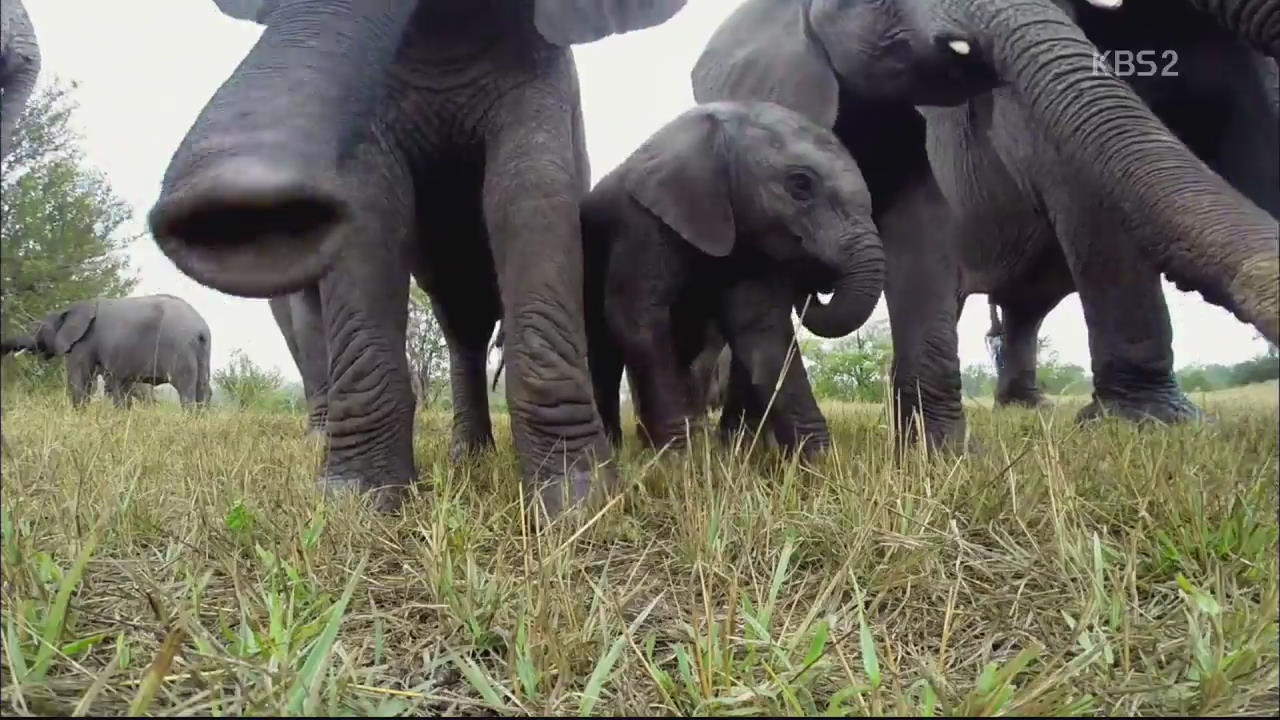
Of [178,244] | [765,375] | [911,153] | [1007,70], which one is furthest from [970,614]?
[911,153]

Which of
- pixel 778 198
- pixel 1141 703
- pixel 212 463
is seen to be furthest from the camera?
pixel 778 198

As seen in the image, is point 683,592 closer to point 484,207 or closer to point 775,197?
point 484,207

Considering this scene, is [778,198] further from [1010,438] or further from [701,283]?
[1010,438]

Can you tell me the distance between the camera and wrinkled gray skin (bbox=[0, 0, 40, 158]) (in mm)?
859

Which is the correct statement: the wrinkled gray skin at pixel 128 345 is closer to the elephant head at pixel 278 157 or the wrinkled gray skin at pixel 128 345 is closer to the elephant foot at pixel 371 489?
the elephant head at pixel 278 157

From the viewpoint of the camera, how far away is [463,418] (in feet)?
9.71

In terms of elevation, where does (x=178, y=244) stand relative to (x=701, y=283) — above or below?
above

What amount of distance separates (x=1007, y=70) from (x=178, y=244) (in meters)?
1.48

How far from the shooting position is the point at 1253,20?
1605 mm

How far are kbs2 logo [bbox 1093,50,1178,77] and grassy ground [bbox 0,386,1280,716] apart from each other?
0.62 m

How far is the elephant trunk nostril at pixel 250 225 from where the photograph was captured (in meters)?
1.06

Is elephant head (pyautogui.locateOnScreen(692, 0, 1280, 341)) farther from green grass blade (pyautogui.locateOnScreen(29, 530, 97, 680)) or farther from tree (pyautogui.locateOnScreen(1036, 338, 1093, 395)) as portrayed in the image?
green grass blade (pyautogui.locateOnScreen(29, 530, 97, 680))

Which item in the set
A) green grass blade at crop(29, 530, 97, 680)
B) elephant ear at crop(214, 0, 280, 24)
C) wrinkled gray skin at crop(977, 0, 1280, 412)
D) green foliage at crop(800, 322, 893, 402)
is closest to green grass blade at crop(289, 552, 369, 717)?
green grass blade at crop(29, 530, 97, 680)

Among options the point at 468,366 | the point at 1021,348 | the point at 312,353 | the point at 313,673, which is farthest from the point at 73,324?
the point at 1021,348
